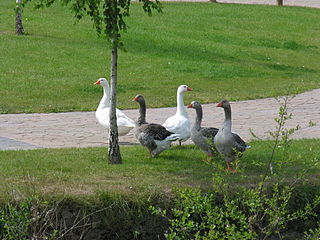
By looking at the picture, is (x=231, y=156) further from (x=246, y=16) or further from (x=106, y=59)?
(x=246, y=16)

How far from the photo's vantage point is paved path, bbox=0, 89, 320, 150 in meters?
11.7

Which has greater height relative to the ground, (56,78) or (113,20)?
(113,20)

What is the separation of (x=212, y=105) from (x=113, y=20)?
672 cm

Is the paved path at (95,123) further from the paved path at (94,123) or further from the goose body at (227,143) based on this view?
the goose body at (227,143)

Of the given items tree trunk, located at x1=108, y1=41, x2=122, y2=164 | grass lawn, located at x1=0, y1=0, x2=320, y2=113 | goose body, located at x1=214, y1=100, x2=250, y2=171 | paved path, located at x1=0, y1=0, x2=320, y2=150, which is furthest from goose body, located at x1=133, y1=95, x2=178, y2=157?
grass lawn, located at x1=0, y1=0, x2=320, y2=113

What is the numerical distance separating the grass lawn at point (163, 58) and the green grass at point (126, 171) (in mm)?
4152

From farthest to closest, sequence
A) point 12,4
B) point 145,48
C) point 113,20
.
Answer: point 12,4 → point 145,48 → point 113,20

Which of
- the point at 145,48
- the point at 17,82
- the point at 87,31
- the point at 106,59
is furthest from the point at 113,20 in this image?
the point at 87,31

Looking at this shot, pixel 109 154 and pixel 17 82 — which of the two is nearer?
pixel 109 154

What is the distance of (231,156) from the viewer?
9227 mm

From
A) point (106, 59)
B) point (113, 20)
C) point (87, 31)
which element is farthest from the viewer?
point (87, 31)

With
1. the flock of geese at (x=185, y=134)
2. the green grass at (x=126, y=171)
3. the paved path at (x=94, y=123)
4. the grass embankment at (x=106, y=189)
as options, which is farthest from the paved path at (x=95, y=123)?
the grass embankment at (x=106, y=189)

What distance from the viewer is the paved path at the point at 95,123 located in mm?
11656

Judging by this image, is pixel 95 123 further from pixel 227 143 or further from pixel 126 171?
pixel 227 143
